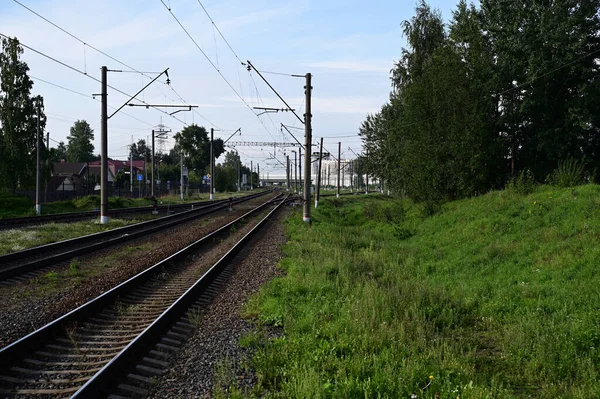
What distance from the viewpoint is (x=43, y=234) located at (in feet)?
66.5

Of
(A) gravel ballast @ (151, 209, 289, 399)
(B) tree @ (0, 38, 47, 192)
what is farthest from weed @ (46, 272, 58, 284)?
(B) tree @ (0, 38, 47, 192)

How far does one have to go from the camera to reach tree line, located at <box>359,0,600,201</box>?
27.4m

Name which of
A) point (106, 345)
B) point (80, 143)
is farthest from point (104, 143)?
point (80, 143)

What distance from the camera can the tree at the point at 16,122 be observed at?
38.9 m

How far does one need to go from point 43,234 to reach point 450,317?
17.1 metres

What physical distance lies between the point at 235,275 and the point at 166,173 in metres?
92.6

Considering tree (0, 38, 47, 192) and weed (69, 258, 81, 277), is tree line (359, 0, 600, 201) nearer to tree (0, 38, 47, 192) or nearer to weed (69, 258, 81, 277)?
weed (69, 258, 81, 277)

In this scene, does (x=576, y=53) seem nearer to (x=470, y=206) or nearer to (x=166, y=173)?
(x=470, y=206)

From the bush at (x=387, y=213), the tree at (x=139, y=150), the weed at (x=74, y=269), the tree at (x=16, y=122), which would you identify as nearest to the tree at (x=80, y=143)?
the tree at (x=139, y=150)

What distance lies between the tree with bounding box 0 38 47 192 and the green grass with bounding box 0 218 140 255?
56.4ft

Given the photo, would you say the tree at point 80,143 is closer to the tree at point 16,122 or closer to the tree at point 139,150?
the tree at point 139,150

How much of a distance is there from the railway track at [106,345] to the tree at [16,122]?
33.0 metres

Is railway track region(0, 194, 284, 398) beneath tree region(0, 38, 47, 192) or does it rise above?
beneath

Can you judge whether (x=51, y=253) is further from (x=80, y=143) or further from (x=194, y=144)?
(x=80, y=143)
